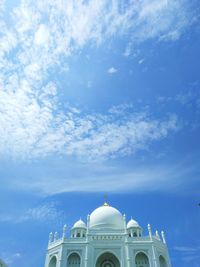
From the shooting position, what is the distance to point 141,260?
132ft

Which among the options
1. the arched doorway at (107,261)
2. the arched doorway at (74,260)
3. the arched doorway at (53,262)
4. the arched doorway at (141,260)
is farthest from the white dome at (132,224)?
the arched doorway at (53,262)

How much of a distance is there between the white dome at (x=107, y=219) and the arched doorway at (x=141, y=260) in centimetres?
530

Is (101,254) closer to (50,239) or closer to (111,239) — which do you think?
(111,239)

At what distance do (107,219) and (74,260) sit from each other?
30.1 feet

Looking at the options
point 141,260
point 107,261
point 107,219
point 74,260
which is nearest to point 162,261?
point 141,260

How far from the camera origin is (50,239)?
45.0m

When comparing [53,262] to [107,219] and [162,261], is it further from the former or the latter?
[162,261]

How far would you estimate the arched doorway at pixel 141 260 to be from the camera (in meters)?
39.8

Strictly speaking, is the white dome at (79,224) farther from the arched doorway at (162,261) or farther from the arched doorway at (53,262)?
the arched doorway at (162,261)

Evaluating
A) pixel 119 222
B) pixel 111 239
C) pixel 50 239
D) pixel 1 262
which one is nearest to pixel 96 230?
pixel 111 239

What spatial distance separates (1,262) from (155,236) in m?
26.0

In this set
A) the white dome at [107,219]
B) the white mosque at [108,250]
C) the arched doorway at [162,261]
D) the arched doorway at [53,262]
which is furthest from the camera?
the white dome at [107,219]

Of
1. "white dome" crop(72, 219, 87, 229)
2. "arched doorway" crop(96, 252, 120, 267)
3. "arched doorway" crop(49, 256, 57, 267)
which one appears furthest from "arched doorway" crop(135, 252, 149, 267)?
"arched doorway" crop(49, 256, 57, 267)

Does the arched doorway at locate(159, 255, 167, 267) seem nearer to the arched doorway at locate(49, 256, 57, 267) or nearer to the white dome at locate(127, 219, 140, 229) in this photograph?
the white dome at locate(127, 219, 140, 229)
